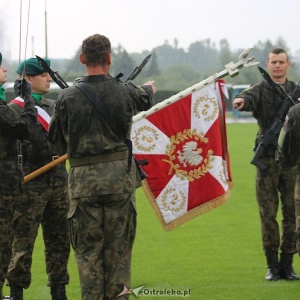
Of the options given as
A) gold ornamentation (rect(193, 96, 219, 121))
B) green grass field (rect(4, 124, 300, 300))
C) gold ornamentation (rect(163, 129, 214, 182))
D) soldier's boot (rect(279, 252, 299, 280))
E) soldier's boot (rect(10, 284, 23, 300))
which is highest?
gold ornamentation (rect(193, 96, 219, 121))

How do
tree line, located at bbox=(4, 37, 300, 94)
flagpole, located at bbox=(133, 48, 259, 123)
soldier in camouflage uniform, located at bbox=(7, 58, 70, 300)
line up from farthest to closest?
tree line, located at bbox=(4, 37, 300, 94)
flagpole, located at bbox=(133, 48, 259, 123)
soldier in camouflage uniform, located at bbox=(7, 58, 70, 300)

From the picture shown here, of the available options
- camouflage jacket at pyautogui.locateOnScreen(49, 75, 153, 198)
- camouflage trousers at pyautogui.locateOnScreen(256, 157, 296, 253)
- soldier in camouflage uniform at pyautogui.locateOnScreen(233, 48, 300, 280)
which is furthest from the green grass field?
camouflage jacket at pyautogui.locateOnScreen(49, 75, 153, 198)

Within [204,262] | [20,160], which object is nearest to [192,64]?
[204,262]

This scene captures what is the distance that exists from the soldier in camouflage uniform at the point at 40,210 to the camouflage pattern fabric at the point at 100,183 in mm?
1190

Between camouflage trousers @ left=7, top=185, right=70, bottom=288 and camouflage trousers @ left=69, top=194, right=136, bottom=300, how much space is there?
4.18 ft

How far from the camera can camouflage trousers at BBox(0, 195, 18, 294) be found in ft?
21.9

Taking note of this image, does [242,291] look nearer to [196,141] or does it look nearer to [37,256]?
[196,141]

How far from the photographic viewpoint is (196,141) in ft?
27.1

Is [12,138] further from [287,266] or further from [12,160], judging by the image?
[287,266]

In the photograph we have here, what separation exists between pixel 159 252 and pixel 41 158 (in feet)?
10.2

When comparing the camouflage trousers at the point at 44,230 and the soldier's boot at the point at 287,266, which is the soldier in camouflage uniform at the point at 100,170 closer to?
the camouflage trousers at the point at 44,230

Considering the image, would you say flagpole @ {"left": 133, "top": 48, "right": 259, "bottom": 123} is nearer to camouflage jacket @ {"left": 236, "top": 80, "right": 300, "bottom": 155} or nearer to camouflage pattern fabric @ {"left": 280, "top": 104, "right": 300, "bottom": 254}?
camouflage jacket @ {"left": 236, "top": 80, "right": 300, "bottom": 155}

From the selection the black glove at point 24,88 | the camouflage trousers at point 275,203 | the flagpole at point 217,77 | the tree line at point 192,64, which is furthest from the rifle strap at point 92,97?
the tree line at point 192,64

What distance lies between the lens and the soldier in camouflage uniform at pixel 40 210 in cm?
736
